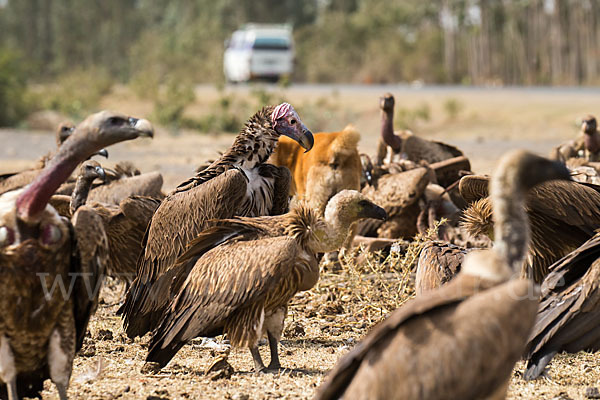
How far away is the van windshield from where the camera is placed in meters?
36.3

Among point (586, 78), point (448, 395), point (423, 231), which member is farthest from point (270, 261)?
point (586, 78)

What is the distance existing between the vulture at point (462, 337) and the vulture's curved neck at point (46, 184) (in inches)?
63.0

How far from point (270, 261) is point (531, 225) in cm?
237

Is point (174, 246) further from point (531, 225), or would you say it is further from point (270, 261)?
point (531, 225)

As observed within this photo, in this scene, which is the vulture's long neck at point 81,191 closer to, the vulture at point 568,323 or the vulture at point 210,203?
the vulture at point 210,203

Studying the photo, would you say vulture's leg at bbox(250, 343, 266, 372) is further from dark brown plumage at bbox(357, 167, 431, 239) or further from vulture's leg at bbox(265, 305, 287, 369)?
dark brown plumage at bbox(357, 167, 431, 239)

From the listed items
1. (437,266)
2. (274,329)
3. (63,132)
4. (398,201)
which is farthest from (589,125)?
(63,132)

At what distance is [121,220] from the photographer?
710 centimetres

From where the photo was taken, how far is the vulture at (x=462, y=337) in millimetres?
3543

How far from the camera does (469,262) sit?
151 inches

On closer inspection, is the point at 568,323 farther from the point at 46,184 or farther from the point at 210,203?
the point at 46,184

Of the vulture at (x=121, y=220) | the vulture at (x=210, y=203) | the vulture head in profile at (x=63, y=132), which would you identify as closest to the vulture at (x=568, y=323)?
the vulture at (x=210, y=203)

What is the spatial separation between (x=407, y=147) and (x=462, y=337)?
6.32 meters

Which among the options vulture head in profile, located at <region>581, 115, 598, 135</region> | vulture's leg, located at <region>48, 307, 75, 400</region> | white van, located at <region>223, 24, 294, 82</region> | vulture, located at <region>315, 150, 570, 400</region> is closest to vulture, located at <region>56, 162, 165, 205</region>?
vulture's leg, located at <region>48, 307, 75, 400</region>
